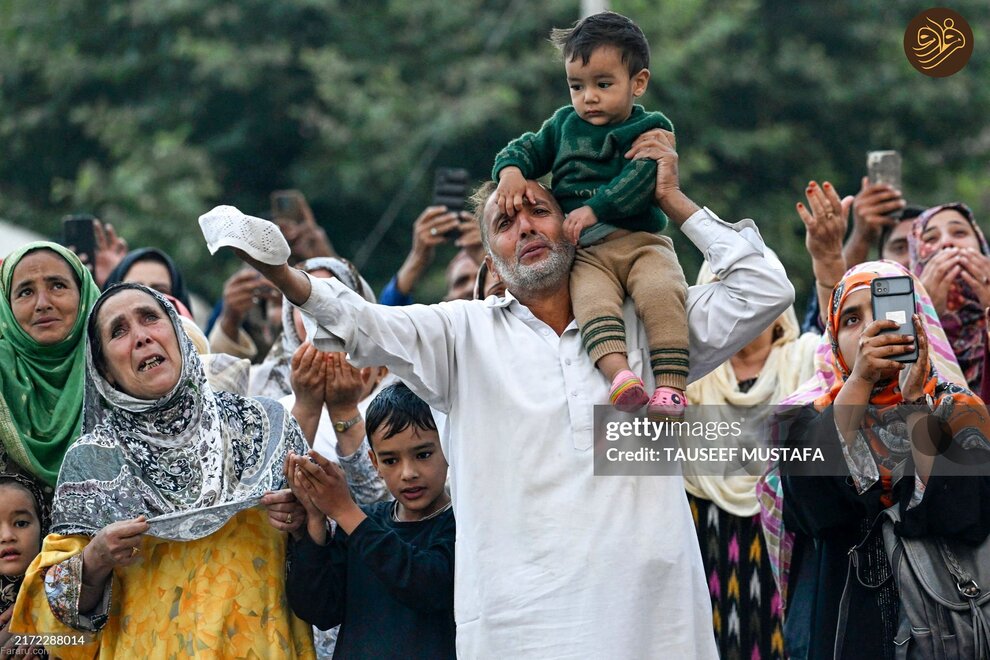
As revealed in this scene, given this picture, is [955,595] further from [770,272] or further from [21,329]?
[21,329]

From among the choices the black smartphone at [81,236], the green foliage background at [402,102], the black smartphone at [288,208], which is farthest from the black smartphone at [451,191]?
the green foliage background at [402,102]

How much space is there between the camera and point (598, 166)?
13.1 feet

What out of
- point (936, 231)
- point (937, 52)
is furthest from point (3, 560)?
point (937, 52)

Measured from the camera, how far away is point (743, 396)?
17.5 ft

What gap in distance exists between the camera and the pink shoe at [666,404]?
12.1 feet

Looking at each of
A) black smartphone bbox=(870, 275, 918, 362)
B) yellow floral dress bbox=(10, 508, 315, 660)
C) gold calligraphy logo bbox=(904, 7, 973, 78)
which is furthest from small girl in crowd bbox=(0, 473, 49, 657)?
gold calligraphy logo bbox=(904, 7, 973, 78)

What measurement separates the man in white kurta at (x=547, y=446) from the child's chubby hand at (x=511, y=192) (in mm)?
35

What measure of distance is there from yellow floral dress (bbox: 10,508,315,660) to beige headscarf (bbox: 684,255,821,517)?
1739mm

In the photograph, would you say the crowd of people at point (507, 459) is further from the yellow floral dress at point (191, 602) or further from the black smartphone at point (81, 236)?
the black smartphone at point (81, 236)

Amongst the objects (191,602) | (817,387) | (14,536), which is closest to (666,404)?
(817,387)

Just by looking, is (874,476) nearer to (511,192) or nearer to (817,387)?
(817,387)

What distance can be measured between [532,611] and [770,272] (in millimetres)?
1109

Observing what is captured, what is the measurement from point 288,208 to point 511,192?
3.48 metres

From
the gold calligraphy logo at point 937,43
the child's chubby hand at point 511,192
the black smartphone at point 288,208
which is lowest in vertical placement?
the child's chubby hand at point 511,192
